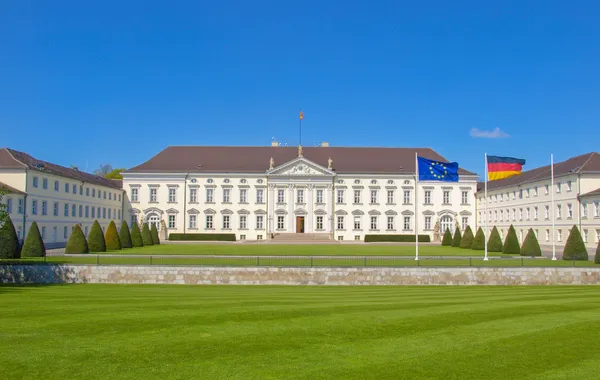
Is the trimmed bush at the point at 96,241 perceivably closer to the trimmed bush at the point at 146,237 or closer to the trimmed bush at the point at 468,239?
the trimmed bush at the point at 146,237

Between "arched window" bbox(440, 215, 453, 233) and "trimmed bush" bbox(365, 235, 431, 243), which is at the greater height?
"arched window" bbox(440, 215, 453, 233)

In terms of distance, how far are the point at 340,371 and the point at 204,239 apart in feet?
170

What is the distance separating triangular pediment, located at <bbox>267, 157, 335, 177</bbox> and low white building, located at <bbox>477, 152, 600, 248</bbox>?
68.9ft

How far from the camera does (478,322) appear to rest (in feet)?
41.7

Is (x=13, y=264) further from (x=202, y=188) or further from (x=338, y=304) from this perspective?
(x=202, y=188)

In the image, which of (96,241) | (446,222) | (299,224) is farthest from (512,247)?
(96,241)

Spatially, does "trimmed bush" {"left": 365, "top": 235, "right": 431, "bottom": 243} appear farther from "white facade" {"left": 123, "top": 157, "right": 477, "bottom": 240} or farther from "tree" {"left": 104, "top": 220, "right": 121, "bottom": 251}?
"tree" {"left": 104, "top": 220, "right": 121, "bottom": 251}

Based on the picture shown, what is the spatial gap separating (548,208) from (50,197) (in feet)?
159

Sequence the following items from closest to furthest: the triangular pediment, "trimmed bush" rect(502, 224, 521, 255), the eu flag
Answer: the eu flag < "trimmed bush" rect(502, 224, 521, 255) < the triangular pediment

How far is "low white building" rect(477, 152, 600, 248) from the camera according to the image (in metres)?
43.6

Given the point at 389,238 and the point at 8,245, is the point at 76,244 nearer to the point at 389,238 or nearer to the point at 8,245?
the point at 8,245

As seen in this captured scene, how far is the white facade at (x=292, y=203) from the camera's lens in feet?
208

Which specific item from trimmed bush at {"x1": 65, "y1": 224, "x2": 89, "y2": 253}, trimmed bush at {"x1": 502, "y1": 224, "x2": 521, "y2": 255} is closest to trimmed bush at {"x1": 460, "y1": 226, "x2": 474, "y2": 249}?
trimmed bush at {"x1": 502, "y1": 224, "x2": 521, "y2": 255}

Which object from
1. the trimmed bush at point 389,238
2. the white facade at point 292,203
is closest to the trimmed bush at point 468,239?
the trimmed bush at point 389,238
